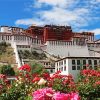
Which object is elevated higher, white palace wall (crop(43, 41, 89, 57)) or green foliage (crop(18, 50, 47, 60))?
white palace wall (crop(43, 41, 89, 57))

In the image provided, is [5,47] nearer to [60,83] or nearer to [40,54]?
[40,54]

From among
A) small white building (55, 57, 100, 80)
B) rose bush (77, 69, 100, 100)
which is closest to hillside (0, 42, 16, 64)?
small white building (55, 57, 100, 80)

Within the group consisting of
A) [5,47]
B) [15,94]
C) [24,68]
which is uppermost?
[5,47]

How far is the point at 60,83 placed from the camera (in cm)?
1298

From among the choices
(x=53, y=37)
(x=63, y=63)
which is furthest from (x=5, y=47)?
(x=63, y=63)

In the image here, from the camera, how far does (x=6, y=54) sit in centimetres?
10150

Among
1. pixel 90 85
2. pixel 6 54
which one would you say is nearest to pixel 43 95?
pixel 90 85

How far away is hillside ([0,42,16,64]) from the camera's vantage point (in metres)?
95.6

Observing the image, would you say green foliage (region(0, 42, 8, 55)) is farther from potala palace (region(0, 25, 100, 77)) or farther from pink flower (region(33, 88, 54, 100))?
pink flower (region(33, 88, 54, 100))

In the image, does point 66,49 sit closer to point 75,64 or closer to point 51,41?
point 51,41

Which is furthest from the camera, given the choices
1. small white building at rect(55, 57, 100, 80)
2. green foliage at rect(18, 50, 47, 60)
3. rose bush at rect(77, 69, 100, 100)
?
green foliage at rect(18, 50, 47, 60)

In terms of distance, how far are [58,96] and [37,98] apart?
0.32 metres

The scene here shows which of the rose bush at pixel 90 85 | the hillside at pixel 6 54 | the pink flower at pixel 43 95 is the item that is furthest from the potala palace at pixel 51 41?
the pink flower at pixel 43 95

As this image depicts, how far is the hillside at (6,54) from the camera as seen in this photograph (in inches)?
3766
